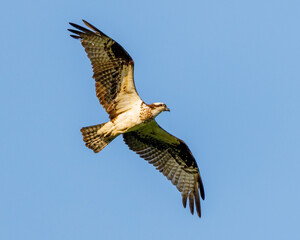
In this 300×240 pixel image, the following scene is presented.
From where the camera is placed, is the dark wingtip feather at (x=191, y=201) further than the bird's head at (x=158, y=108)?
Yes

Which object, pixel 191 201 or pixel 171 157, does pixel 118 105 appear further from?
pixel 191 201

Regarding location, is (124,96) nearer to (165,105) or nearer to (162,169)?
(165,105)

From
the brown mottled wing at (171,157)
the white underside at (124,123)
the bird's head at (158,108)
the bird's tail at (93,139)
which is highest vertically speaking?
the bird's head at (158,108)

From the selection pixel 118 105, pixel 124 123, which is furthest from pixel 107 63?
pixel 124 123

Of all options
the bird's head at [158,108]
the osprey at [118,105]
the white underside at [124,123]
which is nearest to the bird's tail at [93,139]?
the osprey at [118,105]

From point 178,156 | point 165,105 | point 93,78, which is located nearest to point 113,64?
point 93,78

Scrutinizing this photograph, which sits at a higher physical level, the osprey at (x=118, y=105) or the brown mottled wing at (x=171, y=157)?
the osprey at (x=118, y=105)

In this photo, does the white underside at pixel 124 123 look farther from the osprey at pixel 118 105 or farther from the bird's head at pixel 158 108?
the bird's head at pixel 158 108

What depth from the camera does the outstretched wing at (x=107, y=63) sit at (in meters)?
15.8

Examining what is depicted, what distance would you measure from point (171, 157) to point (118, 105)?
2298 millimetres

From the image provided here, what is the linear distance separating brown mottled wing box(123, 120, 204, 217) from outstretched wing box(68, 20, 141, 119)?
5.08 feet

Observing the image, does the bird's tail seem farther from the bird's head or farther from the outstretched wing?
the bird's head

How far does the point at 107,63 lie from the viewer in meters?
15.9

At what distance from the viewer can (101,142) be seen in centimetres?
1638
